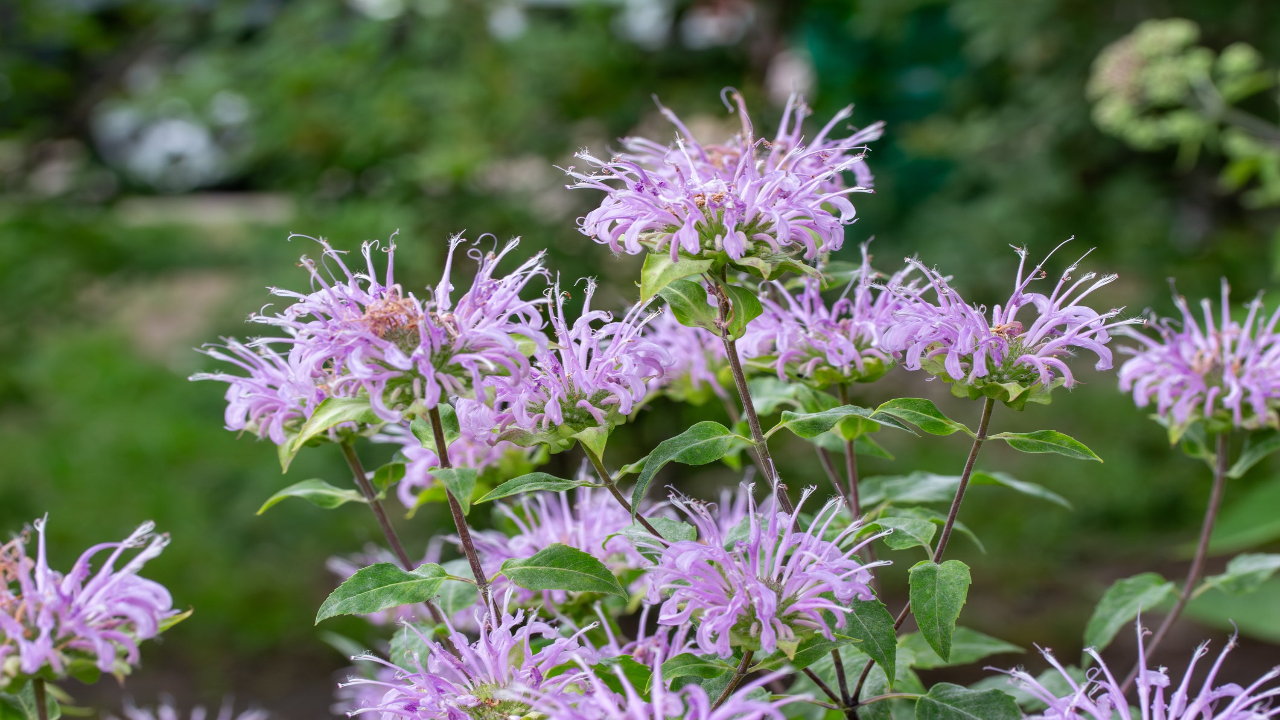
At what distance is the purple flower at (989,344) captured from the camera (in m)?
0.80

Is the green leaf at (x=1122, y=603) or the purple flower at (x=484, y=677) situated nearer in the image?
the purple flower at (x=484, y=677)

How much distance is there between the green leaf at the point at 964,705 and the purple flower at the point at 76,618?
559mm

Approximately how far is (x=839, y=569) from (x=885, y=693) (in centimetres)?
14

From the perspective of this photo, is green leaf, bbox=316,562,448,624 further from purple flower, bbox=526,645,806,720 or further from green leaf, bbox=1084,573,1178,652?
green leaf, bbox=1084,573,1178,652

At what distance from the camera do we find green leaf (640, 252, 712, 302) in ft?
2.41

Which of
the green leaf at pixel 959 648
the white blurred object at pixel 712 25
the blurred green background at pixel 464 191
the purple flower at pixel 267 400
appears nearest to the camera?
the purple flower at pixel 267 400

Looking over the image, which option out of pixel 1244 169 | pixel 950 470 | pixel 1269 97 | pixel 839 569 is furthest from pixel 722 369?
pixel 1269 97

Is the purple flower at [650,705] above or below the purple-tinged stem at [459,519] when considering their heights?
below

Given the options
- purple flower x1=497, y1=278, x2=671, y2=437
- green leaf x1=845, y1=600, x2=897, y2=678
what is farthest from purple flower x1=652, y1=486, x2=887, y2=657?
purple flower x1=497, y1=278, x2=671, y2=437

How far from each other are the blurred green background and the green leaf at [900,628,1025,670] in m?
1.44

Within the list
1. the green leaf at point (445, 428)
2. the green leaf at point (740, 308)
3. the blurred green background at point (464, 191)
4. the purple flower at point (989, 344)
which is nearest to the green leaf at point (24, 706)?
the green leaf at point (445, 428)

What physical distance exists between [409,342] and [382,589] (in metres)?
0.18

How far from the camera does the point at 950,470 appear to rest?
338 centimetres

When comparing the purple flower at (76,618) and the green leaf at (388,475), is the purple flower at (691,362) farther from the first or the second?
the purple flower at (76,618)
